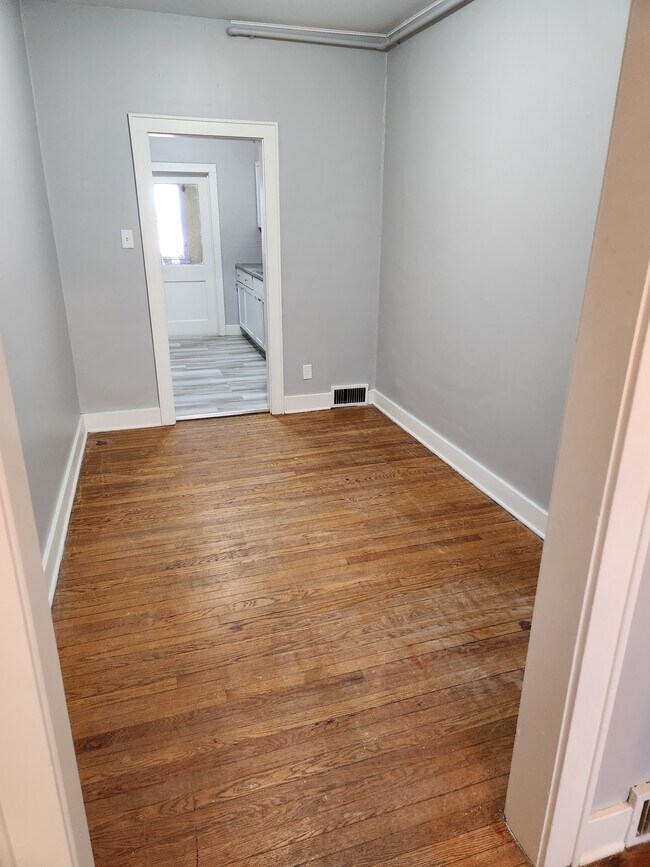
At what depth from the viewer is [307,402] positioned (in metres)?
4.54

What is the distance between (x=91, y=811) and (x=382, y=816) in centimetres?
75

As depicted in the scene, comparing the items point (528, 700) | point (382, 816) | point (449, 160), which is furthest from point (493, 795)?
point (449, 160)

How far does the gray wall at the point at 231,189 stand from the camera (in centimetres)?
643

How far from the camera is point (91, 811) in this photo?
4.75 feet

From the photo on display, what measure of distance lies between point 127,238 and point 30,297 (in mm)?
1288

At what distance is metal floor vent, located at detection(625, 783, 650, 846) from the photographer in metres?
1.31

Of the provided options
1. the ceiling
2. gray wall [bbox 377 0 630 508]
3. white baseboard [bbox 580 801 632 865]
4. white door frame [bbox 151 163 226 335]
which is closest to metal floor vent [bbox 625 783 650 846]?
white baseboard [bbox 580 801 632 865]

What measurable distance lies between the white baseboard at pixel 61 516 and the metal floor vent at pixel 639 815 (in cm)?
174

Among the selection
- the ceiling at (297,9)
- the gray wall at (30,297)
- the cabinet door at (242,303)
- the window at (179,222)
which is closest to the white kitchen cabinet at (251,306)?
the cabinet door at (242,303)

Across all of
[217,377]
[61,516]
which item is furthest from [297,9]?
[61,516]

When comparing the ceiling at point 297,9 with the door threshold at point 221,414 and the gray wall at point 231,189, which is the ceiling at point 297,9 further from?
the gray wall at point 231,189

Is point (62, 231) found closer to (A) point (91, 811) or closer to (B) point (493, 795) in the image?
(A) point (91, 811)

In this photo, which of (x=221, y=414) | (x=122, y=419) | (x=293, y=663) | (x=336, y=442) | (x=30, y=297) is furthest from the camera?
(x=221, y=414)

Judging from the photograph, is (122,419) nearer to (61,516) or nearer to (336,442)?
(61,516)
